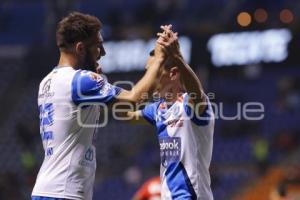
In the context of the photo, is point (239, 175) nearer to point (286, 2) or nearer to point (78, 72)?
point (286, 2)

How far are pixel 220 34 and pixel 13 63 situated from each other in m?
6.15

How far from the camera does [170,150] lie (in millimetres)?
5168

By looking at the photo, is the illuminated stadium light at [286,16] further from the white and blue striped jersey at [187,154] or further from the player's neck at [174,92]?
the white and blue striped jersey at [187,154]

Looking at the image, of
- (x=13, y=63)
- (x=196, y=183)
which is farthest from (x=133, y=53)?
(x=196, y=183)

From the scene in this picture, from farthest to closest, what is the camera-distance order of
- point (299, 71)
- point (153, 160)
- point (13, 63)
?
point (13, 63) < point (299, 71) < point (153, 160)

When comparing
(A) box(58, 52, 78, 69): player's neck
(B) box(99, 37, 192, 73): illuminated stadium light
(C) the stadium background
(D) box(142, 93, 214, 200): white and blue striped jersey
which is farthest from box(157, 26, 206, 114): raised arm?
(B) box(99, 37, 192, 73): illuminated stadium light

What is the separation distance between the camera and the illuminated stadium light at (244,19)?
65.6 feet

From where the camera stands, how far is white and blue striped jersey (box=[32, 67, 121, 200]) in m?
4.68

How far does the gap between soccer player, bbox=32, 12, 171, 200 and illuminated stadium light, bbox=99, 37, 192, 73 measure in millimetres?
15333

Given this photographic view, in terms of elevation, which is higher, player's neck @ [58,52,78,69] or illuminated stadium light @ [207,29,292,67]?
illuminated stadium light @ [207,29,292,67]

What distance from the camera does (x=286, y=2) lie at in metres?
20.8

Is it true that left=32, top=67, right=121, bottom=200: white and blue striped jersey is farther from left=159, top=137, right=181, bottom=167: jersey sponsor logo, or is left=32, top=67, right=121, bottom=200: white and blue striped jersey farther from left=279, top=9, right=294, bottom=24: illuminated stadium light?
left=279, top=9, right=294, bottom=24: illuminated stadium light

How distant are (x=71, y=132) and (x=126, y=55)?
15.9 m

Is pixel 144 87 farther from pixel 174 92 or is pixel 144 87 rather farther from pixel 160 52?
pixel 174 92
